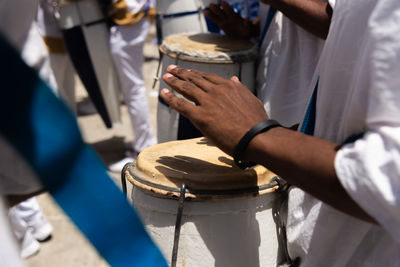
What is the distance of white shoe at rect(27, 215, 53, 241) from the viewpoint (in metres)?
2.24

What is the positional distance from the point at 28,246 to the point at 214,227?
1.46 meters

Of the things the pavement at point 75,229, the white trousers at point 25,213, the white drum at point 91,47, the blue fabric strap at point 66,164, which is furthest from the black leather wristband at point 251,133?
the white drum at point 91,47

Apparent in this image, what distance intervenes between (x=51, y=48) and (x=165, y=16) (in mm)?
800

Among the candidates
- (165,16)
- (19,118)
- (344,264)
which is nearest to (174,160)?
(344,264)

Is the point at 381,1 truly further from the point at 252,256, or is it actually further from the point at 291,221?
the point at 252,256

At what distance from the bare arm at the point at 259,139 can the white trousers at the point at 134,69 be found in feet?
6.33

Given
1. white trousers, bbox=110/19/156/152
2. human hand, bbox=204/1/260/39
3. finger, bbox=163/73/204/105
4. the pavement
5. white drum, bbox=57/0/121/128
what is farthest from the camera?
white trousers, bbox=110/19/156/152

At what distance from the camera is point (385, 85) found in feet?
2.33

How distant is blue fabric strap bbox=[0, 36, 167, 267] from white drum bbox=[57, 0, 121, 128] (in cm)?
218

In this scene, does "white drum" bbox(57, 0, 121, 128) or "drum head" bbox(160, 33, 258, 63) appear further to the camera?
"white drum" bbox(57, 0, 121, 128)

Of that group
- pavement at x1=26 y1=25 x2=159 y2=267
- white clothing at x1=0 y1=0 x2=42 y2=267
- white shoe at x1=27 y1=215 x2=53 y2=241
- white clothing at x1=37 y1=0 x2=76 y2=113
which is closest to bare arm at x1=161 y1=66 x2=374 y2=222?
white clothing at x1=0 y1=0 x2=42 y2=267

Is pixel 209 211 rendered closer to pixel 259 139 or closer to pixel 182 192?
pixel 182 192

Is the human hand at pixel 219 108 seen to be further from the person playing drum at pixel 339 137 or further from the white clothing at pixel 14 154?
the white clothing at pixel 14 154

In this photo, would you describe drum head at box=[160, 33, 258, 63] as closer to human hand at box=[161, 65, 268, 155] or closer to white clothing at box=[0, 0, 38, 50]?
human hand at box=[161, 65, 268, 155]
